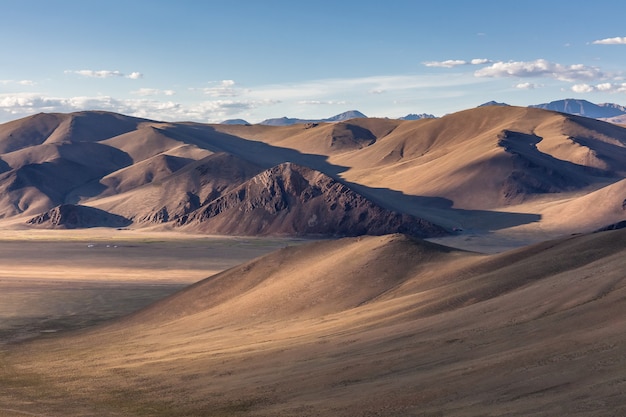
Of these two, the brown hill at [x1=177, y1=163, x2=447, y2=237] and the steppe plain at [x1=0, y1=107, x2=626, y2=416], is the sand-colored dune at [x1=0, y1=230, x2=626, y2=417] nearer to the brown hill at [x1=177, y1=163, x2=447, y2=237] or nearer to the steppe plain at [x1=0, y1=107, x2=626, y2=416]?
the steppe plain at [x1=0, y1=107, x2=626, y2=416]

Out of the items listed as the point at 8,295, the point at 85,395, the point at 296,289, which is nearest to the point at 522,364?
the point at 85,395

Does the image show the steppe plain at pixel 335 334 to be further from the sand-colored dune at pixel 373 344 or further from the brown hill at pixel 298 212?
the brown hill at pixel 298 212

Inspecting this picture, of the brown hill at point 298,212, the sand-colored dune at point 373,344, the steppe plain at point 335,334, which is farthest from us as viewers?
the brown hill at point 298,212

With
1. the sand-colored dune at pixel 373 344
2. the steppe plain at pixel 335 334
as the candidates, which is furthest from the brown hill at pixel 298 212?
the sand-colored dune at pixel 373 344

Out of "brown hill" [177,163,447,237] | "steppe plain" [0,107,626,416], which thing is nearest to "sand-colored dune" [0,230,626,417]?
"steppe plain" [0,107,626,416]

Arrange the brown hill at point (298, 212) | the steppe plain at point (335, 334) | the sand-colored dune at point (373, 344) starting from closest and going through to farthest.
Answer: the sand-colored dune at point (373, 344) < the steppe plain at point (335, 334) < the brown hill at point (298, 212)

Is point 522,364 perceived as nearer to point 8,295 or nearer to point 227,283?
point 227,283

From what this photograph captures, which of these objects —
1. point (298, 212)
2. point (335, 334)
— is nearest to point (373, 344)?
point (335, 334)

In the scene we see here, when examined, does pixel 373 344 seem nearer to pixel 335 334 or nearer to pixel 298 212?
pixel 335 334
